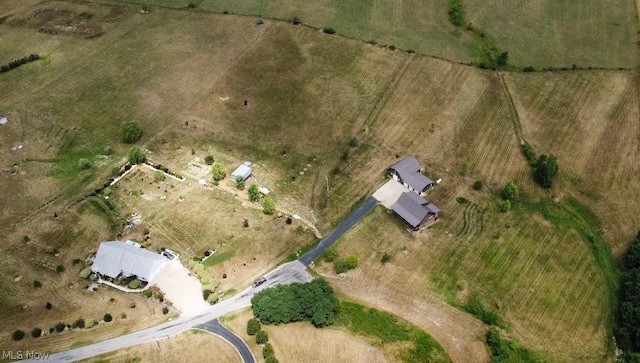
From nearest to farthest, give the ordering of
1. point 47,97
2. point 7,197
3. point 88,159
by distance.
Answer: point 7,197, point 88,159, point 47,97

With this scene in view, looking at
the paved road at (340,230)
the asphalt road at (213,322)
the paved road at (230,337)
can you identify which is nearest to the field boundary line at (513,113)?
the paved road at (340,230)

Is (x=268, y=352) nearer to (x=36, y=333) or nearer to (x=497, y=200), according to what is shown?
(x=36, y=333)

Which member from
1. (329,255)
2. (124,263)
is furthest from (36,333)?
(329,255)

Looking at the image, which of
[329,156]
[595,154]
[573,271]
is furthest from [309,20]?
[573,271]

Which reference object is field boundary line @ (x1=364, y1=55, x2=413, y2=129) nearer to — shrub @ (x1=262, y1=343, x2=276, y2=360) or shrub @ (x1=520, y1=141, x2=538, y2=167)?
shrub @ (x1=520, y1=141, x2=538, y2=167)

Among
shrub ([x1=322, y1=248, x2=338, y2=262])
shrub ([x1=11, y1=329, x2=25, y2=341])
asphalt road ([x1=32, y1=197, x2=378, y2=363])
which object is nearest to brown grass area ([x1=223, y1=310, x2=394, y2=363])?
asphalt road ([x1=32, y1=197, x2=378, y2=363])

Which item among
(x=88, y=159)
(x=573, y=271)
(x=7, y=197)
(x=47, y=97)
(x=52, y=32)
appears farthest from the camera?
(x=52, y=32)

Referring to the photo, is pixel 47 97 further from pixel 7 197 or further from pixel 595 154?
pixel 595 154
